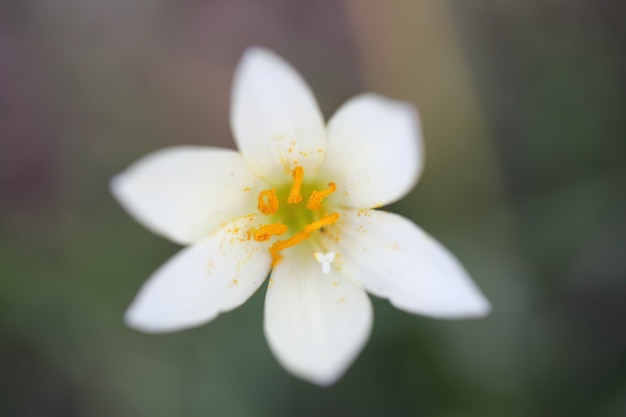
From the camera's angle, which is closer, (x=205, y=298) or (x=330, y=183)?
(x=205, y=298)

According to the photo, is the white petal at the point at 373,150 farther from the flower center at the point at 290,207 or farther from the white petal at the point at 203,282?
the white petal at the point at 203,282

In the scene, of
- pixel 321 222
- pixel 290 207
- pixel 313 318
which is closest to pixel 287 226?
pixel 290 207

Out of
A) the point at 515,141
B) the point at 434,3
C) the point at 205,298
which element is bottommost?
the point at 515,141

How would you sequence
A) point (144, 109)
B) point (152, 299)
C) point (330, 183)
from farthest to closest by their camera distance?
point (144, 109), point (330, 183), point (152, 299)

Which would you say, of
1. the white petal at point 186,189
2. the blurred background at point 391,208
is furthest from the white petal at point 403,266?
the blurred background at point 391,208

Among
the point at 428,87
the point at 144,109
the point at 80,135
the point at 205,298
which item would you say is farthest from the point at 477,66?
the point at 205,298

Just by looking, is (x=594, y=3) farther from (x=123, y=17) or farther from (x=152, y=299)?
(x=152, y=299)

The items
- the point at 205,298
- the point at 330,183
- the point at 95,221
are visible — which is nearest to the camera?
the point at 205,298

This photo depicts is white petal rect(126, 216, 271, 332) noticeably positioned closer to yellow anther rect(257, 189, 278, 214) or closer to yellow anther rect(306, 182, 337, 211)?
yellow anther rect(257, 189, 278, 214)
